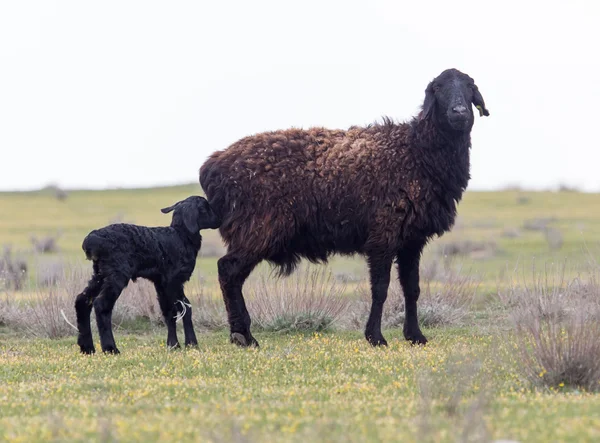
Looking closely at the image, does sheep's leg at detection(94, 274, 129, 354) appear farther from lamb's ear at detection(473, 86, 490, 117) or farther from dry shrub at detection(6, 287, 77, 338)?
lamb's ear at detection(473, 86, 490, 117)

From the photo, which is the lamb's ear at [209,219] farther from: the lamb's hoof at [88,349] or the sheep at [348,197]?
the lamb's hoof at [88,349]

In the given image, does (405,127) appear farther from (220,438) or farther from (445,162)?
(220,438)

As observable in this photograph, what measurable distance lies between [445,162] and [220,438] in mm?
7576

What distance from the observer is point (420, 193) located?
13.1 metres

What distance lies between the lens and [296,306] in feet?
50.9

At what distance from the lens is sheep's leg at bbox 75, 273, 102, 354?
12414 millimetres

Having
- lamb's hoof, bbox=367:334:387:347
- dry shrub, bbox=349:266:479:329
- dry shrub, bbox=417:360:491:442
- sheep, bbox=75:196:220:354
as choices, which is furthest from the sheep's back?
dry shrub, bbox=417:360:491:442

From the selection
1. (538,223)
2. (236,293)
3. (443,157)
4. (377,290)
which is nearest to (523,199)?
(538,223)

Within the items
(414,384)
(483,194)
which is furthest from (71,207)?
(414,384)

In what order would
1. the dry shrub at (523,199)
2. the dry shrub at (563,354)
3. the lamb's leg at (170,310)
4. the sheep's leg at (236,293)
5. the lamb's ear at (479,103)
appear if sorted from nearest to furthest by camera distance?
1. the dry shrub at (563,354)
2. the lamb's leg at (170,310)
3. the sheep's leg at (236,293)
4. the lamb's ear at (479,103)
5. the dry shrub at (523,199)

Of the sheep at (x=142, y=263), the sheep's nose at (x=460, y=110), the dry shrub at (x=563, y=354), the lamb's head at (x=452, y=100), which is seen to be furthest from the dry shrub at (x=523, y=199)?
the dry shrub at (x=563, y=354)

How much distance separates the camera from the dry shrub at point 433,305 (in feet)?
51.9

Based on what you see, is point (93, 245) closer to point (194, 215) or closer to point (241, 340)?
point (194, 215)

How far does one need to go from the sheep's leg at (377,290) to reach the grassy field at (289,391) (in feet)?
0.92
